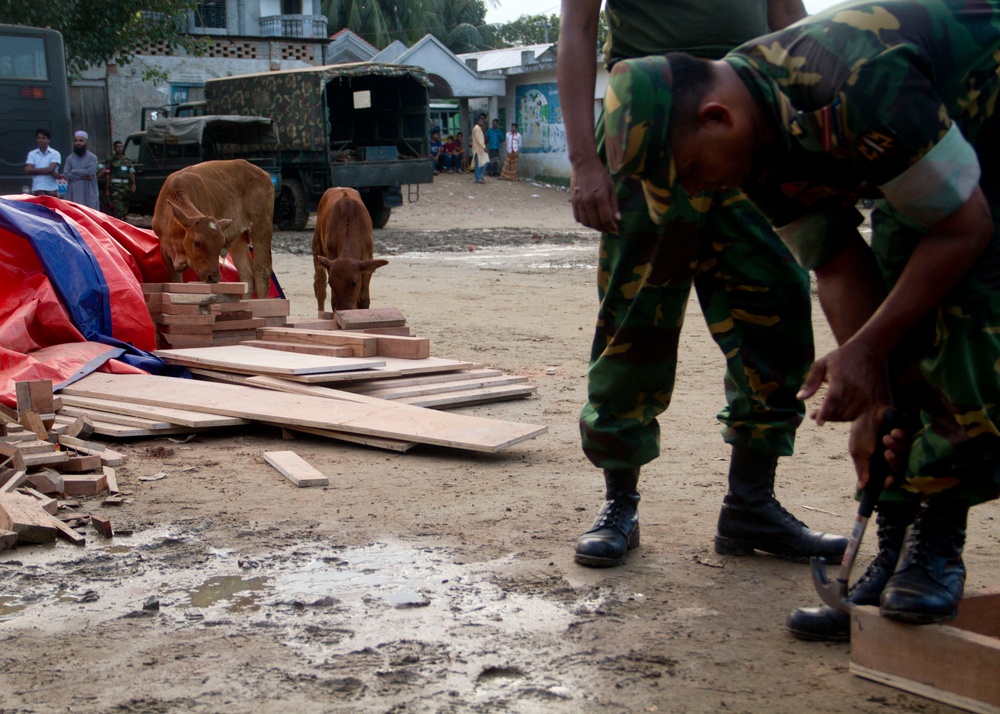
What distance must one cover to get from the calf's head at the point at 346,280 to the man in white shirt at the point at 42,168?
31.9 ft

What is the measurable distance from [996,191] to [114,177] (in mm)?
20493

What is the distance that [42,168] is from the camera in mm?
16719

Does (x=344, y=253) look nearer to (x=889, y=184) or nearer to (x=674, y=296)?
(x=674, y=296)

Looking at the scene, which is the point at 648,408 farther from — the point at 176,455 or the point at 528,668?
the point at 176,455

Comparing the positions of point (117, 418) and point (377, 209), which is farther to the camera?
point (377, 209)

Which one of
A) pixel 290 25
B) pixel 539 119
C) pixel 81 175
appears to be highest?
pixel 290 25

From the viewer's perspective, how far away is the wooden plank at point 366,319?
22.5 ft

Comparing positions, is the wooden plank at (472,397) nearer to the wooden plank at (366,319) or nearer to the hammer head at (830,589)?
the wooden plank at (366,319)

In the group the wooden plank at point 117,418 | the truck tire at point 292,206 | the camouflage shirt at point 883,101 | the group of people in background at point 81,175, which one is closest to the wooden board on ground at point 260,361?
the wooden plank at point 117,418

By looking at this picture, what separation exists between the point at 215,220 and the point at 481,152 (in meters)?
25.9

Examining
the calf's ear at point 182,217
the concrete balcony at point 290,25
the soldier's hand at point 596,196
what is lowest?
the calf's ear at point 182,217

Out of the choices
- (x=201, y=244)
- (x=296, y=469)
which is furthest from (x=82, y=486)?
(x=201, y=244)

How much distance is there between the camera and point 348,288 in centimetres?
902

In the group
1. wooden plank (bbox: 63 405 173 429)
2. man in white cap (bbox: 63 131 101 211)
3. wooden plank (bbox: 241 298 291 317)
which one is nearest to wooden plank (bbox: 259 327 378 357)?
wooden plank (bbox: 241 298 291 317)
